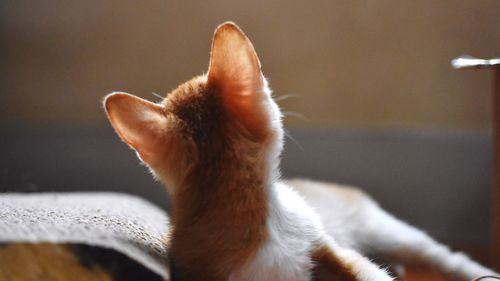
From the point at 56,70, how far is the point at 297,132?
2.75 ft

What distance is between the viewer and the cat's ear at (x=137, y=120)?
0.95m

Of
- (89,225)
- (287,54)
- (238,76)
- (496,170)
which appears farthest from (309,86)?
(89,225)

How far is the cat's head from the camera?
0.96 m

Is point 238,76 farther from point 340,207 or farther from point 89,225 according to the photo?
point 340,207

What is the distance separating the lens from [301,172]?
A: 6.76 ft

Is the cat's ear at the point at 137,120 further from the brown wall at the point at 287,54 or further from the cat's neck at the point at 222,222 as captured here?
the brown wall at the point at 287,54

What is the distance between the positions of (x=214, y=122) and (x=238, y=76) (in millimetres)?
84

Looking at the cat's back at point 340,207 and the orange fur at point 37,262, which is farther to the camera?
the cat's back at point 340,207

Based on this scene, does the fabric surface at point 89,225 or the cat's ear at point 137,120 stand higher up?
the cat's ear at point 137,120

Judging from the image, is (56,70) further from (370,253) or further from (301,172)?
(370,253)

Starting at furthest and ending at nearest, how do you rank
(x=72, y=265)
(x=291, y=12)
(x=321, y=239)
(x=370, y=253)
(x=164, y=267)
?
1. (x=291, y=12)
2. (x=370, y=253)
3. (x=321, y=239)
4. (x=164, y=267)
5. (x=72, y=265)

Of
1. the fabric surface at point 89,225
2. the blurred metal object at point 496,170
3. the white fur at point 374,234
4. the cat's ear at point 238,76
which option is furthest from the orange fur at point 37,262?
the blurred metal object at point 496,170

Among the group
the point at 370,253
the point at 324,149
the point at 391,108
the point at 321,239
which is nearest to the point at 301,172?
the point at 324,149

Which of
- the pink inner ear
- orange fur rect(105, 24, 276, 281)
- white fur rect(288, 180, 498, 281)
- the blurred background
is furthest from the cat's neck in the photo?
the blurred background
